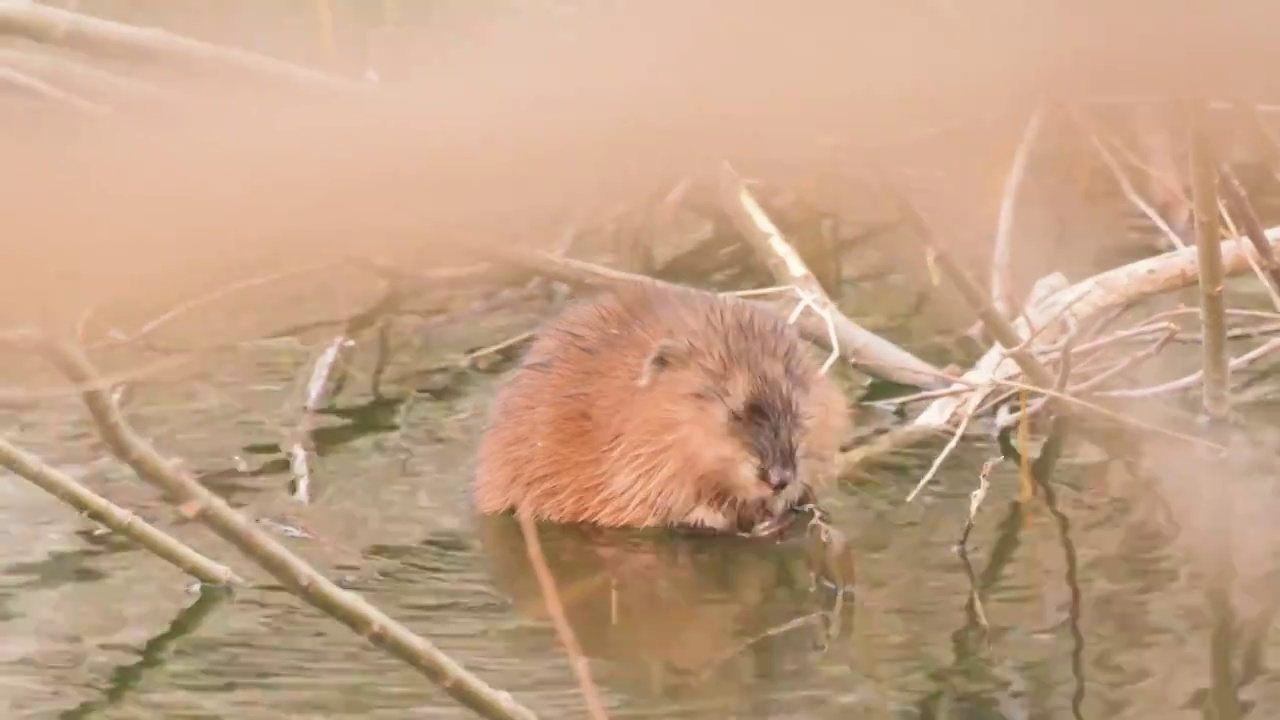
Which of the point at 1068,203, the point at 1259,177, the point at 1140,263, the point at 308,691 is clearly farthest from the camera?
the point at 1259,177

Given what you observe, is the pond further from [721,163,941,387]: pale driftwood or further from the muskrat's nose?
[721,163,941,387]: pale driftwood

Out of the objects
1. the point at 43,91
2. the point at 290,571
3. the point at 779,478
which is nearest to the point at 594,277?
the point at 779,478

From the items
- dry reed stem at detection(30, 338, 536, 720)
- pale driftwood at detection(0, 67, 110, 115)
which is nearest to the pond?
dry reed stem at detection(30, 338, 536, 720)

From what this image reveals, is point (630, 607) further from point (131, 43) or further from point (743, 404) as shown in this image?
point (131, 43)

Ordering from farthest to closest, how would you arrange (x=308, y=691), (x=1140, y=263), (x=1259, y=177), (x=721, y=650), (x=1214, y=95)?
(x=1259, y=177) < (x=1140, y=263) < (x=721, y=650) < (x=308, y=691) < (x=1214, y=95)

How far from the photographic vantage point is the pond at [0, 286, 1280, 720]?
340 centimetres

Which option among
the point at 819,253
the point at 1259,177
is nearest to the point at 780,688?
the point at 819,253

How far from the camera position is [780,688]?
3.46m

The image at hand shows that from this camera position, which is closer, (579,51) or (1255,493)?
(579,51)

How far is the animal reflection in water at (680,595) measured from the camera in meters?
3.68

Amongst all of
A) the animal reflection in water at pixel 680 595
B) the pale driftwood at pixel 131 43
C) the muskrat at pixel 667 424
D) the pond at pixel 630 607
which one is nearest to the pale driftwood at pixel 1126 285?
the pond at pixel 630 607

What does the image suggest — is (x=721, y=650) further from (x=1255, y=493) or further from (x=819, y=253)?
(x=819, y=253)

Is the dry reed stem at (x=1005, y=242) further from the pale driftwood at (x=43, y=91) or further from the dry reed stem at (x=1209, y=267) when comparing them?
the pale driftwood at (x=43, y=91)

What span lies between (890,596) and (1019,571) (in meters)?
0.31
